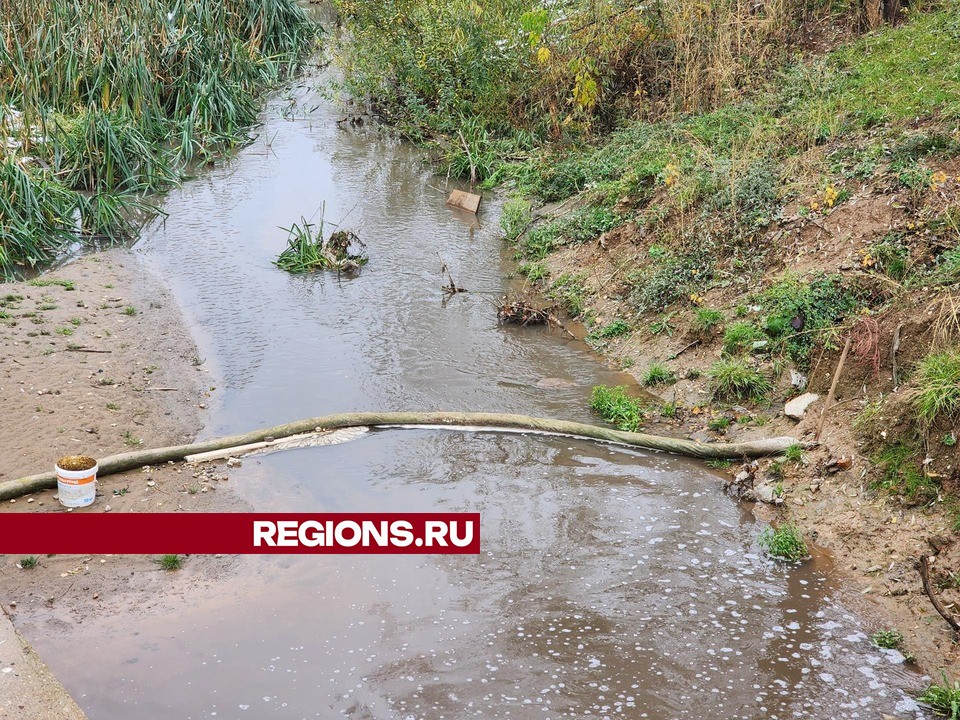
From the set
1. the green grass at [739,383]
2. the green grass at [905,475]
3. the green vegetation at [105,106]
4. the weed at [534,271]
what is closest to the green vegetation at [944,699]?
the green grass at [905,475]

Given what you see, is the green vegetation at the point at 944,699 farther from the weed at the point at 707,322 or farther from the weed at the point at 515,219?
the weed at the point at 515,219

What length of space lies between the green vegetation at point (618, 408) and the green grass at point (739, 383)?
2.09 feet

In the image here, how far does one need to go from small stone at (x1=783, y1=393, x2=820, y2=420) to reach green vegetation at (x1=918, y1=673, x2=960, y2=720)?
2.48 metres

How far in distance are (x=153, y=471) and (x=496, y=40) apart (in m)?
8.44

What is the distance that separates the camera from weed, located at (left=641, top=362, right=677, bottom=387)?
7.79 metres

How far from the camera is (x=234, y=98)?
1409 centimetres

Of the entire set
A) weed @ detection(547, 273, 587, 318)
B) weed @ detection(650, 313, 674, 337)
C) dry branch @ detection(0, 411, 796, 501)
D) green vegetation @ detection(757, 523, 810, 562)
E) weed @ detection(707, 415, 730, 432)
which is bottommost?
green vegetation @ detection(757, 523, 810, 562)

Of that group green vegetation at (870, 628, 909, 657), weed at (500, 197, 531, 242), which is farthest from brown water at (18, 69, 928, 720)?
weed at (500, 197, 531, 242)

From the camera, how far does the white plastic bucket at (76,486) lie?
5.79 m

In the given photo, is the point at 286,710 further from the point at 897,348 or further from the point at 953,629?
the point at 897,348

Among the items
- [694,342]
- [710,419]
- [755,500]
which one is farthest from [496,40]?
[755,500]

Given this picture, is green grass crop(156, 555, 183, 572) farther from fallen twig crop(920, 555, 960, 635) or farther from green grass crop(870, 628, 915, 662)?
fallen twig crop(920, 555, 960, 635)

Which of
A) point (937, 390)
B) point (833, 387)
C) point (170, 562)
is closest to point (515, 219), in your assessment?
point (833, 387)

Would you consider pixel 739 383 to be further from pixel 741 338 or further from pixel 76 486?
pixel 76 486
